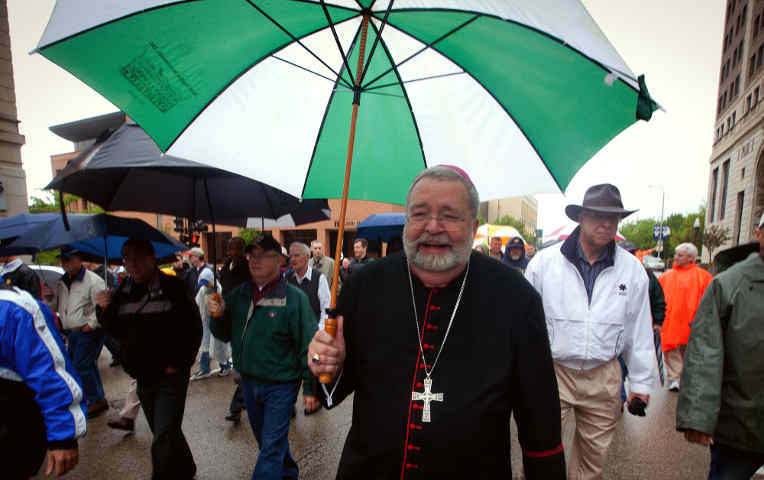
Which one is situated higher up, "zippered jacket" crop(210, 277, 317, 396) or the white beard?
the white beard

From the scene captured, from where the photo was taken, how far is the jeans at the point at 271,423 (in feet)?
9.36

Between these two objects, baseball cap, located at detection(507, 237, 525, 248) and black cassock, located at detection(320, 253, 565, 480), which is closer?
black cassock, located at detection(320, 253, 565, 480)

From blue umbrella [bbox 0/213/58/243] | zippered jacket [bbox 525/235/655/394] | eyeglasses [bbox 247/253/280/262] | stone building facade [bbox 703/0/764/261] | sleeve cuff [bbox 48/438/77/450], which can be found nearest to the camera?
sleeve cuff [bbox 48/438/77/450]

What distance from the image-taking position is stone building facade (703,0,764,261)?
3491cm

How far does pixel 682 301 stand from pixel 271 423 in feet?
20.7

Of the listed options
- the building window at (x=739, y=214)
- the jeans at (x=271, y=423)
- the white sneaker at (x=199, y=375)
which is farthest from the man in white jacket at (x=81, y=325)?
the building window at (x=739, y=214)

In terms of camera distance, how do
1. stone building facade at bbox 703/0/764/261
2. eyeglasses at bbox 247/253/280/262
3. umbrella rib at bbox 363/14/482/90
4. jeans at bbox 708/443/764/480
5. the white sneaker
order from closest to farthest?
umbrella rib at bbox 363/14/482/90
jeans at bbox 708/443/764/480
eyeglasses at bbox 247/253/280/262
the white sneaker
stone building facade at bbox 703/0/764/261

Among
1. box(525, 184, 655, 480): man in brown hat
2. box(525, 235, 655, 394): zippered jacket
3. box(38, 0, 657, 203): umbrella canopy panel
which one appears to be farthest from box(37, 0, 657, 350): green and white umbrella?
box(525, 235, 655, 394): zippered jacket

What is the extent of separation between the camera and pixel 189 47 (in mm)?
2318

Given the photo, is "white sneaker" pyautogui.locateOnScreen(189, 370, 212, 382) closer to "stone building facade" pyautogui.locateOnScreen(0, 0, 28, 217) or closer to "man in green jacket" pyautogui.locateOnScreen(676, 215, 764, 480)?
"man in green jacket" pyautogui.locateOnScreen(676, 215, 764, 480)

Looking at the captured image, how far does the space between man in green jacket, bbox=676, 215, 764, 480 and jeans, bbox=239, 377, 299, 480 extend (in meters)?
2.64

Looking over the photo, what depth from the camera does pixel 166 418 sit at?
302 cm

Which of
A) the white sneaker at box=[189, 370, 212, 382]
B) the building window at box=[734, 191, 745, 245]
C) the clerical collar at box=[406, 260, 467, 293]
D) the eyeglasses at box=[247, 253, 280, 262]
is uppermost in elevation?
the building window at box=[734, 191, 745, 245]

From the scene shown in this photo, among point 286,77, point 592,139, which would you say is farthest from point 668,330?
point 286,77
